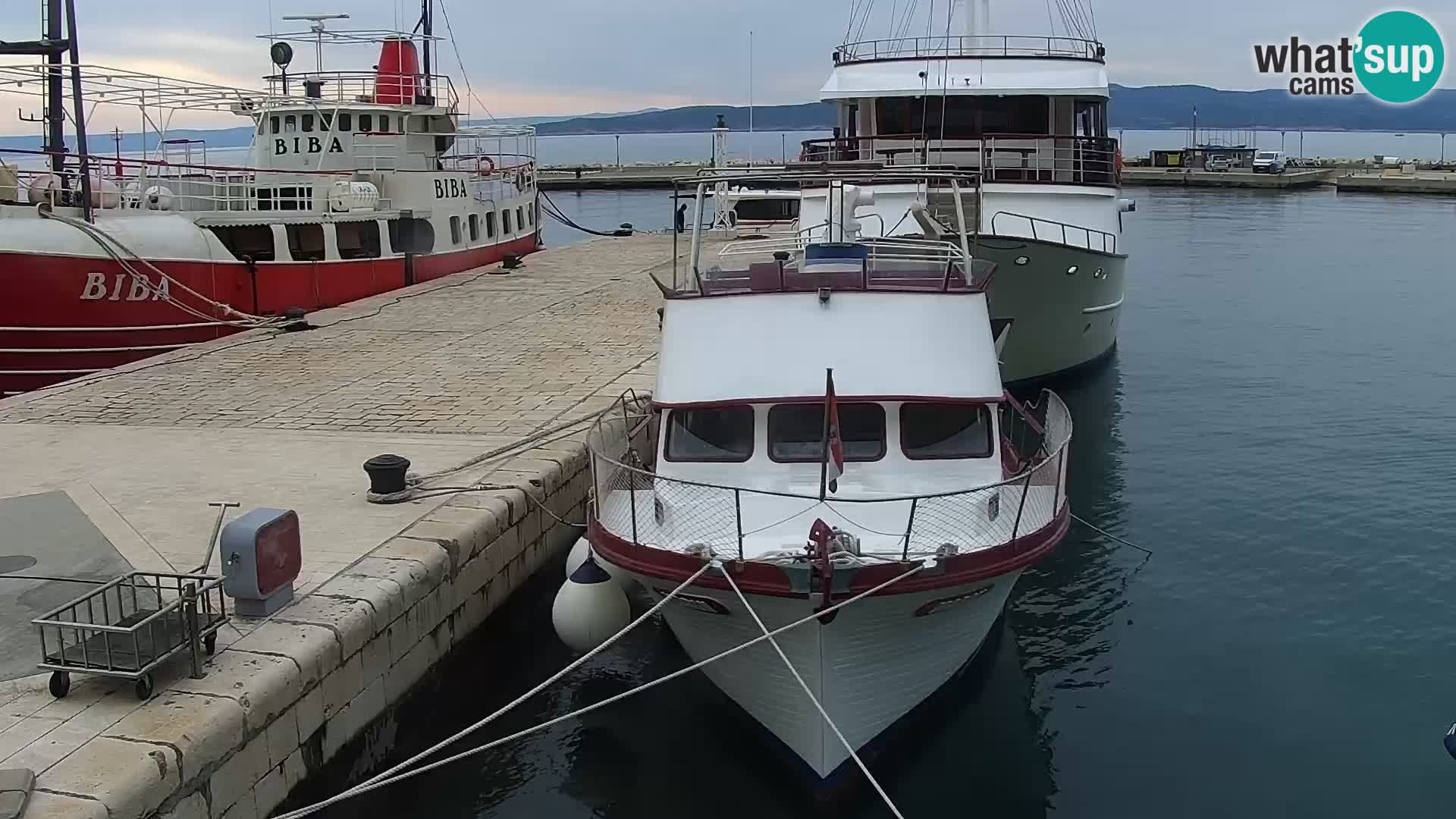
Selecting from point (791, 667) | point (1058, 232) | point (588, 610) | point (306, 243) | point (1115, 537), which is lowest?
point (1115, 537)

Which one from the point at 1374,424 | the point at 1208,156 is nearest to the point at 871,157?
the point at 1374,424

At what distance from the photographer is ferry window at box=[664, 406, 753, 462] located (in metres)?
9.78

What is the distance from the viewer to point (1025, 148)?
2122 centimetres

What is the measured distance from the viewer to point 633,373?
16859 mm

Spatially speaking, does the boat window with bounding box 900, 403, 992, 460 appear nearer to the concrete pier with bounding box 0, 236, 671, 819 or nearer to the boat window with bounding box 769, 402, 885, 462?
the boat window with bounding box 769, 402, 885, 462

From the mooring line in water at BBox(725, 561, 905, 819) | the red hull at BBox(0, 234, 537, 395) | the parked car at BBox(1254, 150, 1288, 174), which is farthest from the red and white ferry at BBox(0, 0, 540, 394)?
the parked car at BBox(1254, 150, 1288, 174)

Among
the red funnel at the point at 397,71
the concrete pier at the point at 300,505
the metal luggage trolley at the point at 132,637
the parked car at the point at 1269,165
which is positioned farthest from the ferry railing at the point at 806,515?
the parked car at the point at 1269,165

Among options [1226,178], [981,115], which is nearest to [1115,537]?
[981,115]

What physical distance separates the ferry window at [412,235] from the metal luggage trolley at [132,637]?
66.3 feet

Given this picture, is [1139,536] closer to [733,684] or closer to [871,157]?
[733,684]

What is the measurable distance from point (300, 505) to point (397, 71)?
2305cm

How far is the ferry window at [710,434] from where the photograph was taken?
32.1 ft

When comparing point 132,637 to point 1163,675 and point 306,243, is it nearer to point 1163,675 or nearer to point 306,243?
point 1163,675

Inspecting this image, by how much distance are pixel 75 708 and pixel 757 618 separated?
156 inches
